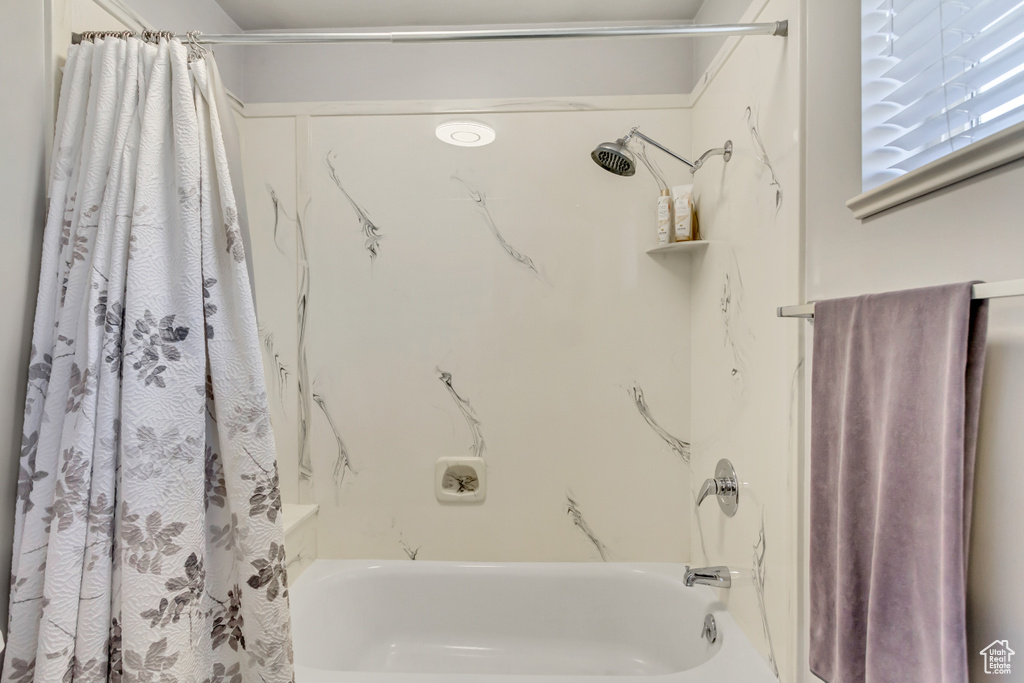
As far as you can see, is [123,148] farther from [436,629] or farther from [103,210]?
[436,629]

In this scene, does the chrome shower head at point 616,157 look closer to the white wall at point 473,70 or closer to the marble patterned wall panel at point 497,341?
the marble patterned wall panel at point 497,341

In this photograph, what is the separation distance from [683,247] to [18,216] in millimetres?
1676

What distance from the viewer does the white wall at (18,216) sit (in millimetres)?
1020

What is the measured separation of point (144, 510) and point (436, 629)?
116 centimetres

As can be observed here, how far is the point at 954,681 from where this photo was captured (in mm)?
610

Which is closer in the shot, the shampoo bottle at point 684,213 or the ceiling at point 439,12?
the shampoo bottle at point 684,213

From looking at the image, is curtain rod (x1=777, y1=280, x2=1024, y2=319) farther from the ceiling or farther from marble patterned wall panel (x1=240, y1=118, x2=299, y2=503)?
marble patterned wall panel (x1=240, y1=118, x2=299, y2=503)

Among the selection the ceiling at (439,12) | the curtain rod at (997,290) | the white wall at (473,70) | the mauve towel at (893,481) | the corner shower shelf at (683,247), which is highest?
the ceiling at (439,12)

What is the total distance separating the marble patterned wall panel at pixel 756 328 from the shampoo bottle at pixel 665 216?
110 mm

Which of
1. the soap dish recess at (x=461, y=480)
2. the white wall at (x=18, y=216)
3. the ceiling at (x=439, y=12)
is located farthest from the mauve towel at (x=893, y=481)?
the white wall at (x=18, y=216)

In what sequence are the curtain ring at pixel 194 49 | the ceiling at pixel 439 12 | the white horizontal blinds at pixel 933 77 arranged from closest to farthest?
the white horizontal blinds at pixel 933 77 < the curtain ring at pixel 194 49 < the ceiling at pixel 439 12

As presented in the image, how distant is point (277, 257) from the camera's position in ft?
6.10

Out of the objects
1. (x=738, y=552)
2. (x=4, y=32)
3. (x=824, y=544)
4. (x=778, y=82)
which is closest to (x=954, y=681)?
(x=824, y=544)

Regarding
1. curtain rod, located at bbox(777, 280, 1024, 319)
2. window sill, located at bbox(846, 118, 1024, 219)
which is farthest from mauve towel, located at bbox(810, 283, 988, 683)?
window sill, located at bbox(846, 118, 1024, 219)
